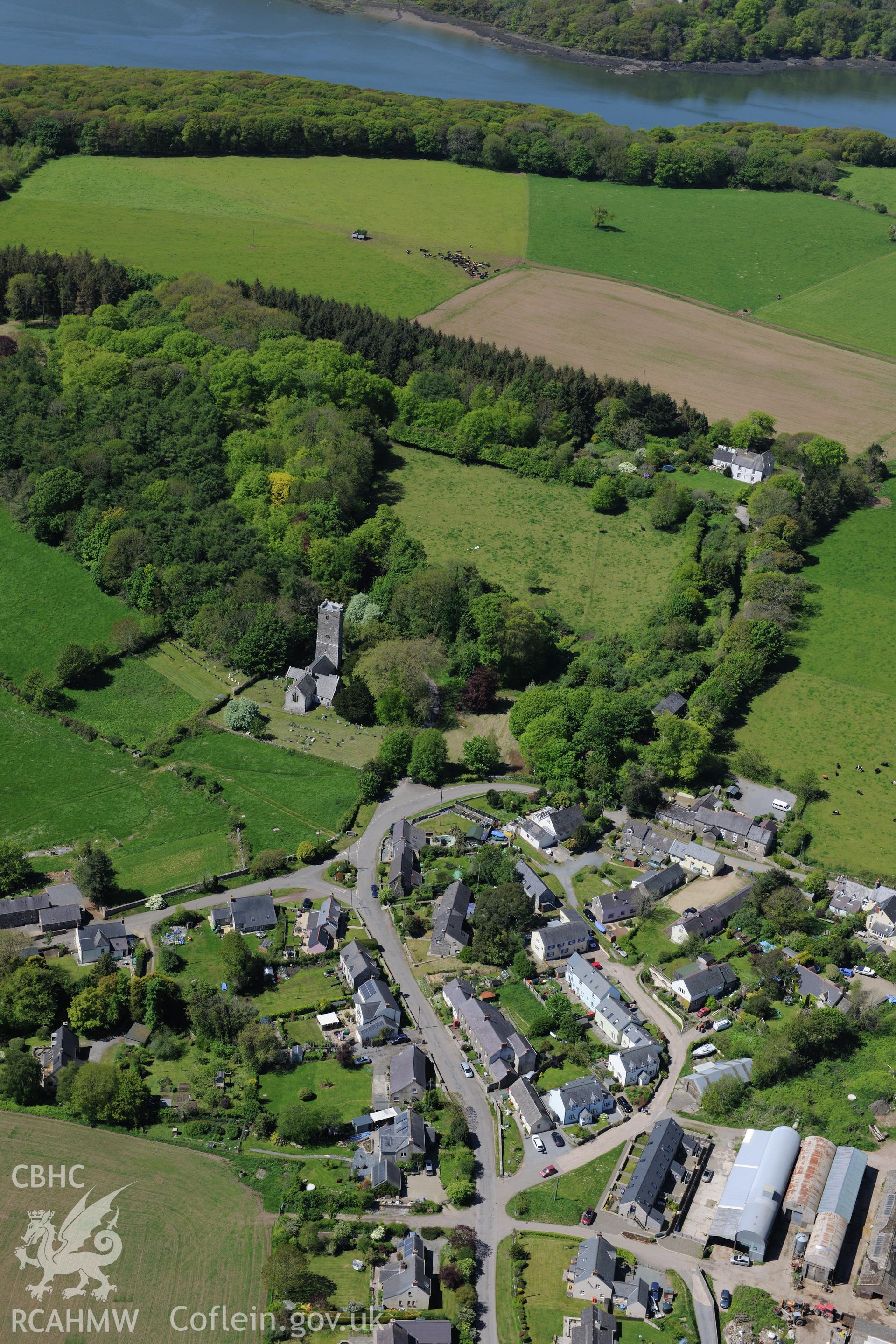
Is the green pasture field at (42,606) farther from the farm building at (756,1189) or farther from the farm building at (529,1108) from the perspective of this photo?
the farm building at (756,1189)

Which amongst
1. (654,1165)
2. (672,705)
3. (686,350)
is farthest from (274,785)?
(686,350)

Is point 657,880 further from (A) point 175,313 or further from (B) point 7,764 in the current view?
(A) point 175,313

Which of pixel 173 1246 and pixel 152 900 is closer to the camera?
pixel 173 1246

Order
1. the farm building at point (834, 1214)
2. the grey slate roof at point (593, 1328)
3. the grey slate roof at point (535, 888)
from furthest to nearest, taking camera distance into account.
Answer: the grey slate roof at point (535, 888), the farm building at point (834, 1214), the grey slate roof at point (593, 1328)

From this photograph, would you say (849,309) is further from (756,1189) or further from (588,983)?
(756,1189)

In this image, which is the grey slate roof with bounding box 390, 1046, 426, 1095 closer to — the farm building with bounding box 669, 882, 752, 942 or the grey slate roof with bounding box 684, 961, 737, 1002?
the grey slate roof with bounding box 684, 961, 737, 1002

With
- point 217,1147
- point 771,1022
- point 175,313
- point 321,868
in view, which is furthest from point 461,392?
point 217,1147

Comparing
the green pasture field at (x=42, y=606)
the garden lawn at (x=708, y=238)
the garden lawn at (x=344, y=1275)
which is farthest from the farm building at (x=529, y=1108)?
the garden lawn at (x=708, y=238)
